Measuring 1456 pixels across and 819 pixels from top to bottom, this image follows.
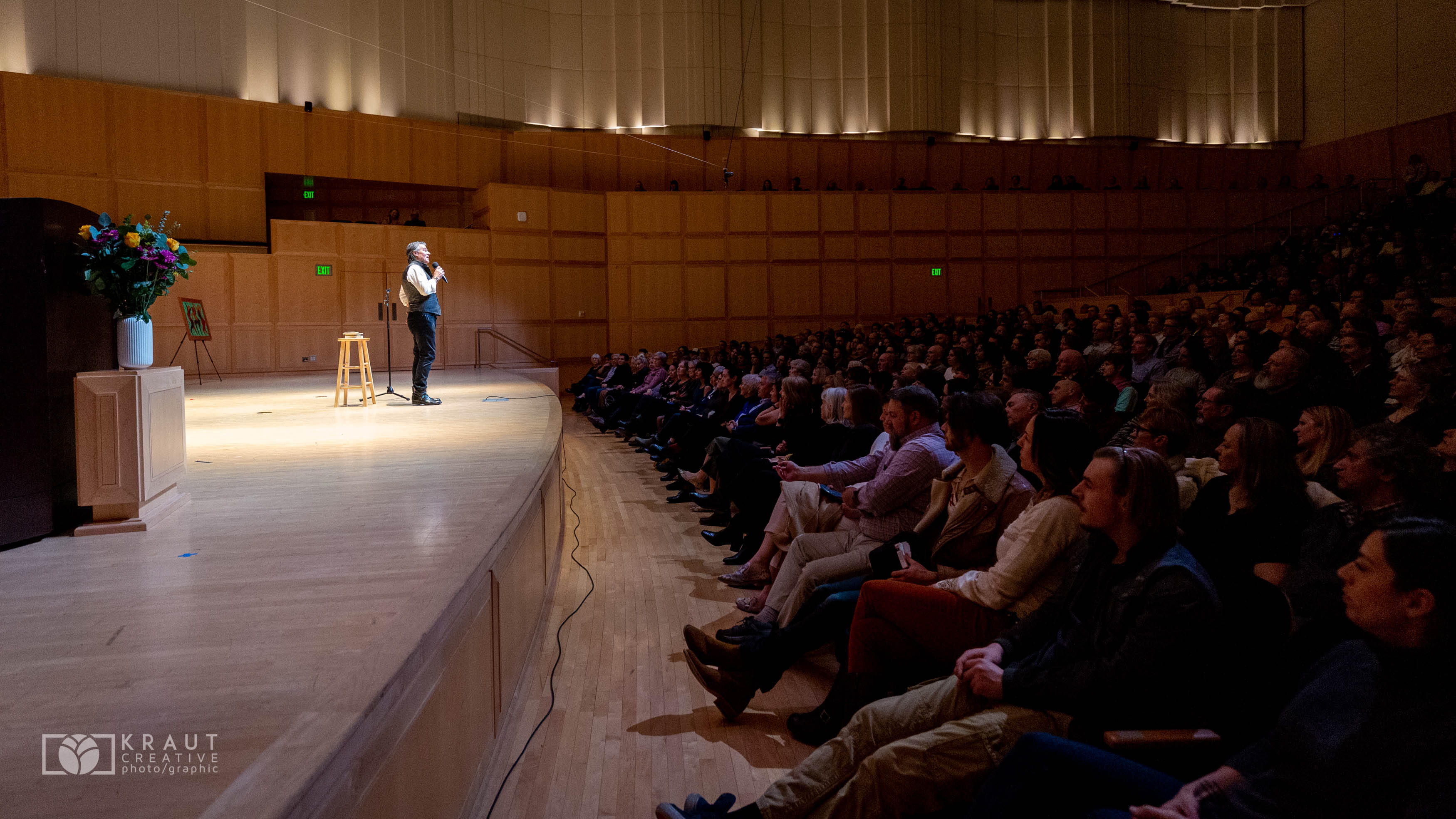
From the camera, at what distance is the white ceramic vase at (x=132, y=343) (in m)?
3.69

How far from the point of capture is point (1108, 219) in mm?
17375

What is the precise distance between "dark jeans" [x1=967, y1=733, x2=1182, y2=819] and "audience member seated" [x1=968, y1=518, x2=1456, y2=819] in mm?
96

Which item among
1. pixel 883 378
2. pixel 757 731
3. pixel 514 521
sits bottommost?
pixel 757 731

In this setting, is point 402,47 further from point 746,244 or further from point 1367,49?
point 1367,49

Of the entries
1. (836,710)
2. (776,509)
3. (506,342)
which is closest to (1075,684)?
(836,710)

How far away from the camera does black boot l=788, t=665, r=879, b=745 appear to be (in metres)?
2.70

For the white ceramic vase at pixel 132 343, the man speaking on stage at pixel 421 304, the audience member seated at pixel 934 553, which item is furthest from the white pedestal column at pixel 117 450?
the man speaking on stage at pixel 421 304

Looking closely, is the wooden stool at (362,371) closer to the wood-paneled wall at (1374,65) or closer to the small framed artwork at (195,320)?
the small framed artwork at (195,320)

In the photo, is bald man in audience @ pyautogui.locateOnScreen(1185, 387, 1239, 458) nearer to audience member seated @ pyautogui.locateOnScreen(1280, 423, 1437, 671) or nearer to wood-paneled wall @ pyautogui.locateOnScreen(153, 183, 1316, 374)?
audience member seated @ pyautogui.locateOnScreen(1280, 423, 1437, 671)

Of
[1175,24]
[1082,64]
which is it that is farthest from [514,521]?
[1175,24]

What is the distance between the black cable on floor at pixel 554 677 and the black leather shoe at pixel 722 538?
0.78 metres

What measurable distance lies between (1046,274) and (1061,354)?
40.0ft

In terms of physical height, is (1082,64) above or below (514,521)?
above
